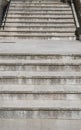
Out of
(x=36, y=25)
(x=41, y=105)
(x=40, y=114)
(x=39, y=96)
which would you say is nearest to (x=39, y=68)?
(x=39, y=96)

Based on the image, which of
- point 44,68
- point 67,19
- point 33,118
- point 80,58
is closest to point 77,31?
point 67,19

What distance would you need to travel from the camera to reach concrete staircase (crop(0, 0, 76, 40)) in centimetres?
677

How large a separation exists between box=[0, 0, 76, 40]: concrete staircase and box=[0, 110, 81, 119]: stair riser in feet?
14.0

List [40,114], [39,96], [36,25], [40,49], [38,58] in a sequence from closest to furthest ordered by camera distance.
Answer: [40,114] → [39,96] → [38,58] → [40,49] → [36,25]

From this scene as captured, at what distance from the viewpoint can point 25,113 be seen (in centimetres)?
283

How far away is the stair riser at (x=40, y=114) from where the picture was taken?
2820 mm

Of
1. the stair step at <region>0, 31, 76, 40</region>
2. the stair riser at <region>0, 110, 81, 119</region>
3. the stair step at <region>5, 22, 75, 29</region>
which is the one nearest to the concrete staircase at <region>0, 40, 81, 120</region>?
the stair riser at <region>0, 110, 81, 119</region>

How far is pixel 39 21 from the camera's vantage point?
23.9ft

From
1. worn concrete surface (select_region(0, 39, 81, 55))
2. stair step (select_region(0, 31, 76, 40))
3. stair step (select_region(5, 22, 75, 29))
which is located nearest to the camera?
worn concrete surface (select_region(0, 39, 81, 55))

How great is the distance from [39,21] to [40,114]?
5161mm

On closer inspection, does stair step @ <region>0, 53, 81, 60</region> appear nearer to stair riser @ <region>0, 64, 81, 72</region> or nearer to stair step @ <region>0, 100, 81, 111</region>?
stair riser @ <region>0, 64, 81, 72</region>

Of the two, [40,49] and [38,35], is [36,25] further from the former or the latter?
[40,49]

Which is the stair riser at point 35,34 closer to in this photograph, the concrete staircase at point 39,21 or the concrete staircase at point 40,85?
the concrete staircase at point 39,21

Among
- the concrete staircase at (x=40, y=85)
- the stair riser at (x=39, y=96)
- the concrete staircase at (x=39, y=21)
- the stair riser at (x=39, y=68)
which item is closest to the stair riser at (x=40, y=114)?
the concrete staircase at (x=40, y=85)
